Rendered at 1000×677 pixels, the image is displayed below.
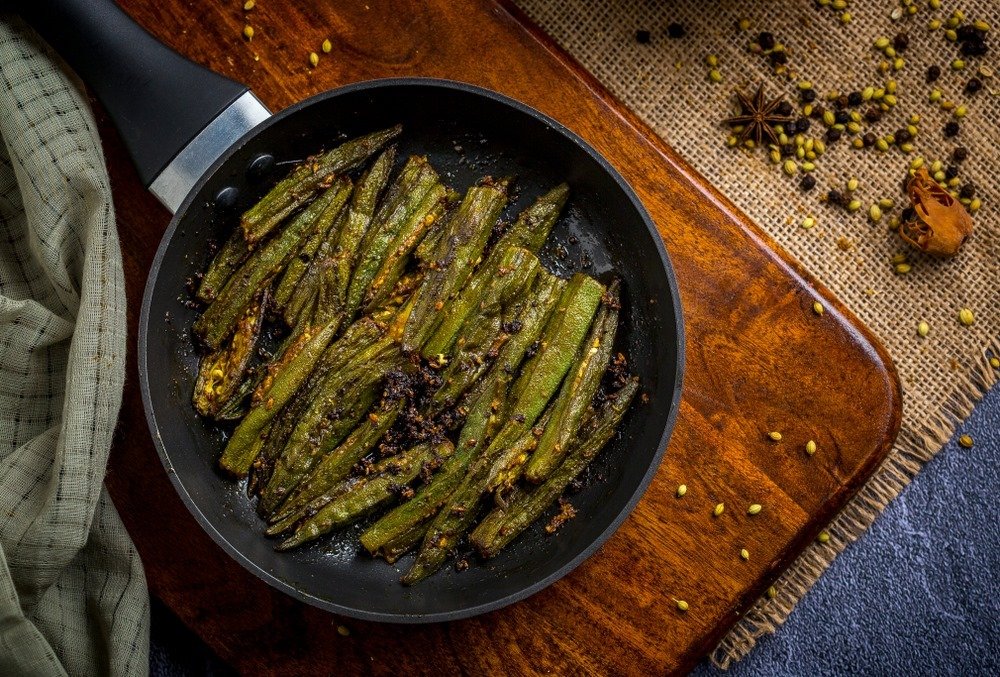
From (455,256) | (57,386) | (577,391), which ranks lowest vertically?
(57,386)

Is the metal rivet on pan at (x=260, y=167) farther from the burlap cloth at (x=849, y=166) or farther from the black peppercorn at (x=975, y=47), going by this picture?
the black peppercorn at (x=975, y=47)

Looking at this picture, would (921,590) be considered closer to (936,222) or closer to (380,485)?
(936,222)

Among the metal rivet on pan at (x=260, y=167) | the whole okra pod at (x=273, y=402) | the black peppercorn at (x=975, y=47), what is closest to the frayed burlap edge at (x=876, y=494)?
the black peppercorn at (x=975, y=47)

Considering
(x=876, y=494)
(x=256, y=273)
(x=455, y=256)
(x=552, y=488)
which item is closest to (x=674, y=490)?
(x=552, y=488)

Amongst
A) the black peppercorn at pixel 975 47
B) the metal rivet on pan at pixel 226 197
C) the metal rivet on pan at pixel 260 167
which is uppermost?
the black peppercorn at pixel 975 47

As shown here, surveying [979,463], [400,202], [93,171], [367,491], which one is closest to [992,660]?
[979,463]

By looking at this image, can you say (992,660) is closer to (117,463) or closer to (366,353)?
(366,353)

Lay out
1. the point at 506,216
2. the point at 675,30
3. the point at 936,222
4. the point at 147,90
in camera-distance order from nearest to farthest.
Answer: the point at 147,90 < the point at 506,216 < the point at 936,222 < the point at 675,30
